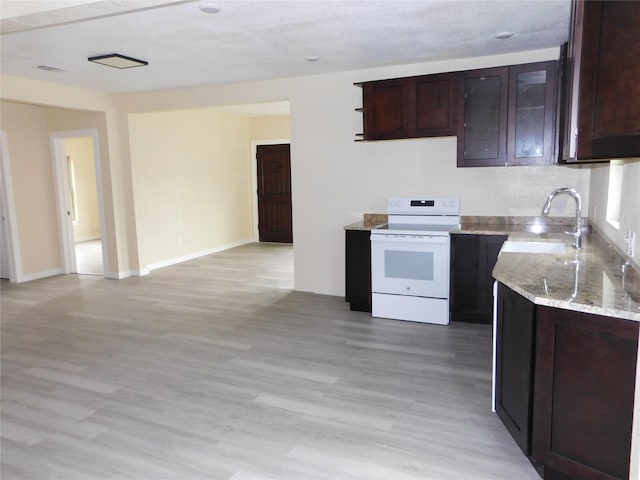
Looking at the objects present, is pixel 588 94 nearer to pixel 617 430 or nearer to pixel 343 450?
pixel 617 430

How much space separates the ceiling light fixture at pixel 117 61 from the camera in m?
4.28

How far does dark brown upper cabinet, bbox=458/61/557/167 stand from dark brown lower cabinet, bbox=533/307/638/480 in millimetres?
2488

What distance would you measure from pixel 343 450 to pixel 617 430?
4.19 ft

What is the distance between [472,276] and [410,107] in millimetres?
1728

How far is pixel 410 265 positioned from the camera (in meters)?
4.51

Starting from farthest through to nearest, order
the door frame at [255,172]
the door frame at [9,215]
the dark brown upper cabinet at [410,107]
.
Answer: the door frame at [255,172] < the door frame at [9,215] < the dark brown upper cabinet at [410,107]

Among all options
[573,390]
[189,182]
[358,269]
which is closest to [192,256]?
[189,182]

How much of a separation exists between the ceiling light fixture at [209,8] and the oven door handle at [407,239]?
96.3 inches

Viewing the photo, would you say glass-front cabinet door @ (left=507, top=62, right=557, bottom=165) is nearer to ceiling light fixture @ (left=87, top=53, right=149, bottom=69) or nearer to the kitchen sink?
the kitchen sink

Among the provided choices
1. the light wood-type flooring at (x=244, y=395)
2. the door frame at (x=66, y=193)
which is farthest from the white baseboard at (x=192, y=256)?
the light wood-type flooring at (x=244, y=395)

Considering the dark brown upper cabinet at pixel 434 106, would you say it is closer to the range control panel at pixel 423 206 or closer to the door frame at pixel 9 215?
the range control panel at pixel 423 206

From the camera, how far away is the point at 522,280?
233 centimetres

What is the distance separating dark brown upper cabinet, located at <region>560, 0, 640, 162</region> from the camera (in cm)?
158

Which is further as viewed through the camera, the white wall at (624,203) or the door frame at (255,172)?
the door frame at (255,172)
